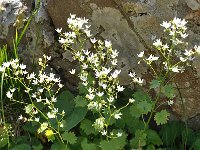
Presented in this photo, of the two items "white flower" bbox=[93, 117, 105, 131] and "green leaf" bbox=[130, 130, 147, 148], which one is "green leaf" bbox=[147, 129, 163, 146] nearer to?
"green leaf" bbox=[130, 130, 147, 148]

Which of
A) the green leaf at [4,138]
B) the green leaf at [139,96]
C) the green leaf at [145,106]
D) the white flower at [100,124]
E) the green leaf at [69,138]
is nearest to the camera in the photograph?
the white flower at [100,124]

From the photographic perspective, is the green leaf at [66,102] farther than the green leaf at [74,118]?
Yes

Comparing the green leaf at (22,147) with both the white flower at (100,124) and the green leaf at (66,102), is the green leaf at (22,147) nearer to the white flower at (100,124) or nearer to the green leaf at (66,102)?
the green leaf at (66,102)

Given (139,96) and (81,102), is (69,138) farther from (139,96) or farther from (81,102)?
(139,96)

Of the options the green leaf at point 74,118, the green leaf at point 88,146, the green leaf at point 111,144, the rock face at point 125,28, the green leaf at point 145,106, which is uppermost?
the rock face at point 125,28

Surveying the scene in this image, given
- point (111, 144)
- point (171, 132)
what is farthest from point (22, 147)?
point (171, 132)

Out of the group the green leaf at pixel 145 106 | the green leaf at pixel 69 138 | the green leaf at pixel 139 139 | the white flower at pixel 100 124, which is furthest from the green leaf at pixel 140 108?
the green leaf at pixel 69 138
